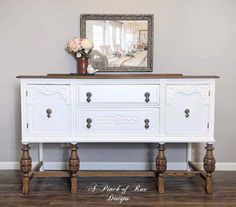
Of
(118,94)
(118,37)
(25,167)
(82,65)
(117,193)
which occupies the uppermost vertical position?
(118,37)

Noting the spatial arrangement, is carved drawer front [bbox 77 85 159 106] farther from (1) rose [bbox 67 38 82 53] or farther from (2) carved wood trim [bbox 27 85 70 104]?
(1) rose [bbox 67 38 82 53]

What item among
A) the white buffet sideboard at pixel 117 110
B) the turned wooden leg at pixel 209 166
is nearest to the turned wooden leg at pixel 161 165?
the white buffet sideboard at pixel 117 110

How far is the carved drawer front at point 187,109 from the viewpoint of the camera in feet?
9.14

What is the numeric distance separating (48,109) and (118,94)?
574mm

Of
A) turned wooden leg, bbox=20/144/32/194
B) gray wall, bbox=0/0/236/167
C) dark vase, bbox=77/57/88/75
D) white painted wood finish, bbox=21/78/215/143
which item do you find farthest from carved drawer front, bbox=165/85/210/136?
turned wooden leg, bbox=20/144/32/194

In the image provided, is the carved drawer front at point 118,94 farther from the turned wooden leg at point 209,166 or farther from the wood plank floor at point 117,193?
the wood plank floor at point 117,193

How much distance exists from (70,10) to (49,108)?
110 centimetres

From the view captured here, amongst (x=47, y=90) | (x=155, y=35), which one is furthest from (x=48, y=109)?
(x=155, y=35)

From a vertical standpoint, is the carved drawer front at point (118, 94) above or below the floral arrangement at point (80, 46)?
below

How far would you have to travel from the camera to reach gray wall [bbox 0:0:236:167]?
132 inches

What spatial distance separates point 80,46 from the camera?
3.11 m

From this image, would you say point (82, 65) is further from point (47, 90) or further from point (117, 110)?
point (117, 110)

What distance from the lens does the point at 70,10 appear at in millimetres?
3350

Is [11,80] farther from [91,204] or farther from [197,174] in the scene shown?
[197,174]
